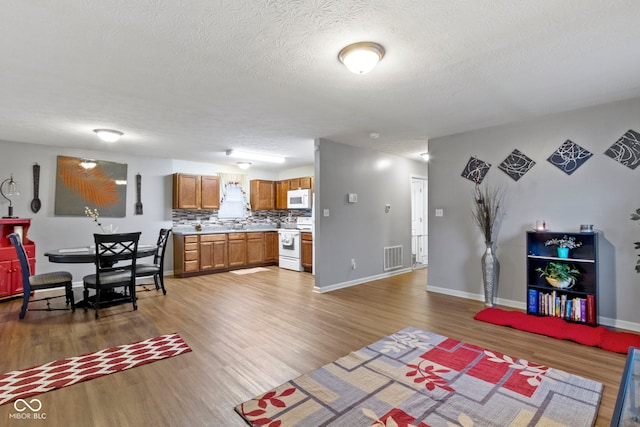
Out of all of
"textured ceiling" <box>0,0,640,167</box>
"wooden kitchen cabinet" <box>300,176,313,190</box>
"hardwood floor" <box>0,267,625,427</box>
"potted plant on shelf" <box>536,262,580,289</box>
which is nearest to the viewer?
"textured ceiling" <box>0,0,640,167</box>

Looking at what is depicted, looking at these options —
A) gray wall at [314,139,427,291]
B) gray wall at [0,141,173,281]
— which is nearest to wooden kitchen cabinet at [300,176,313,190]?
gray wall at [314,139,427,291]

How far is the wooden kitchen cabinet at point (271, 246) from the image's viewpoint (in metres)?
7.34

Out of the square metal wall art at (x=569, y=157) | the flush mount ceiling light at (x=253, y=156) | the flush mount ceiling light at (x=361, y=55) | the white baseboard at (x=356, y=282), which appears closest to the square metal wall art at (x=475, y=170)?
the square metal wall art at (x=569, y=157)

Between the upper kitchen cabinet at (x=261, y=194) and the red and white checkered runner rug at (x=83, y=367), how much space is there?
481 centimetres

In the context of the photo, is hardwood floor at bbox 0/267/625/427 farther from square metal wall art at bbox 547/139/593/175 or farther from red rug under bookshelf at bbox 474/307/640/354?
square metal wall art at bbox 547/139/593/175

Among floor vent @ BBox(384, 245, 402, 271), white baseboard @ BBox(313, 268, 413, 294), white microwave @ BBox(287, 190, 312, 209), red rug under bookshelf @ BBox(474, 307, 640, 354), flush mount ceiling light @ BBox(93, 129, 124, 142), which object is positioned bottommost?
red rug under bookshelf @ BBox(474, 307, 640, 354)

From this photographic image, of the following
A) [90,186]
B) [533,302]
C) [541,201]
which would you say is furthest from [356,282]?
[90,186]

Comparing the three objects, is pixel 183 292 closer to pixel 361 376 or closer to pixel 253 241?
pixel 253 241

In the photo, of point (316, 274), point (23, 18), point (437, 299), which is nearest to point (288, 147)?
point (316, 274)

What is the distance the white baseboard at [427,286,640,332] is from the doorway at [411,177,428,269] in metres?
2.22

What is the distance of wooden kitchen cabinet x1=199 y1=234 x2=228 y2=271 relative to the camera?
6316mm

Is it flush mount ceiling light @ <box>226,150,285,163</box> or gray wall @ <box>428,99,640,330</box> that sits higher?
flush mount ceiling light @ <box>226,150,285,163</box>

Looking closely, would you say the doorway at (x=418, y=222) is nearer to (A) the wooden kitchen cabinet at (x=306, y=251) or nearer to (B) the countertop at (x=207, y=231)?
(A) the wooden kitchen cabinet at (x=306, y=251)

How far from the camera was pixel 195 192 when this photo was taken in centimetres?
655
